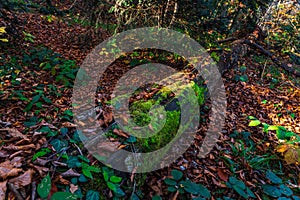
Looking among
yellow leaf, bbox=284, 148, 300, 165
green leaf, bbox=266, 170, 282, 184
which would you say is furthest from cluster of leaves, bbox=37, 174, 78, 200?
yellow leaf, bbox=284, 148, 300, 165

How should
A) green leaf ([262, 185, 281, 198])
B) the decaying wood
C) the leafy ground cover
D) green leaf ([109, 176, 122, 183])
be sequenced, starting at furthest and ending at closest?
the decaying wood < green leaf ([262, 185, 281, 198]) < green leaf ([109, 176, 122, 183]) < the leafy ground cover

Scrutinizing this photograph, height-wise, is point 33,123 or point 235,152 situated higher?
point 33,123

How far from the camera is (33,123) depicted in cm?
248

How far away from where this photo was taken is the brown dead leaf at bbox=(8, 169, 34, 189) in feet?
5.19

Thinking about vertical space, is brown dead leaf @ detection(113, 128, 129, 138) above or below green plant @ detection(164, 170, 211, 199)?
above

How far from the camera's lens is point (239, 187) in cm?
241


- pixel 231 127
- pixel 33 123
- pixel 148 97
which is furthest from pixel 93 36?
pixel 231 127

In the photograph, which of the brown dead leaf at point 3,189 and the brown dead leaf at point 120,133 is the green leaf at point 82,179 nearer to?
the brown dead leaf at point 3,189

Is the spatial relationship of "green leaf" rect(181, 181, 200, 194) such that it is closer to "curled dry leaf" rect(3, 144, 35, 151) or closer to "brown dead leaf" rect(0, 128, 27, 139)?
"curled dry leaf" rect(3, 144, 35, 151)

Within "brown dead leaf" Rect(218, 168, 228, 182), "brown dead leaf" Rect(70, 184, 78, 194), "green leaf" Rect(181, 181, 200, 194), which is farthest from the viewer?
"brown dead leaf" Rect(218, 168, 228, 182)

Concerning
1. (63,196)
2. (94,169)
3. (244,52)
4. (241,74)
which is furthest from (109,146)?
(244,52)

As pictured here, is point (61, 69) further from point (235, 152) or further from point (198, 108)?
point (235, 152)

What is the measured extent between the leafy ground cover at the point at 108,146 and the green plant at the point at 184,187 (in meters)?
0.01

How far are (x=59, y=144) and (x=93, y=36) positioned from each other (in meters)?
4.15
